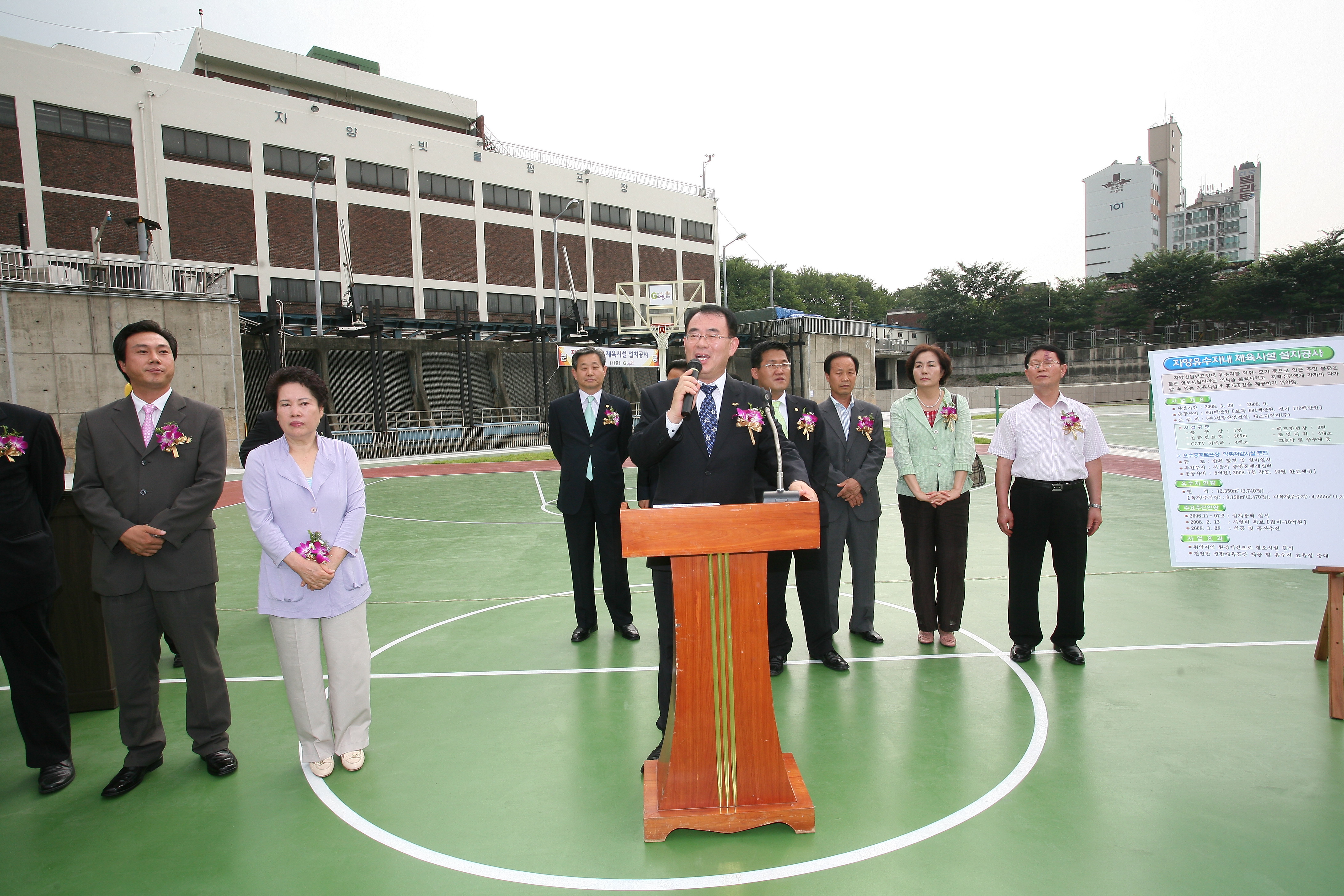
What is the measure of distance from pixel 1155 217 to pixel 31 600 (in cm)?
11229

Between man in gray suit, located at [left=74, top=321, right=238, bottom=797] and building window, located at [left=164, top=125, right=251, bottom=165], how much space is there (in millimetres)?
30983

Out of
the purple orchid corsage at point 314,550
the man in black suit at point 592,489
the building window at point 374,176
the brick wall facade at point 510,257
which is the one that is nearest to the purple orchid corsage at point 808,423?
the man in black suit at point 592,489

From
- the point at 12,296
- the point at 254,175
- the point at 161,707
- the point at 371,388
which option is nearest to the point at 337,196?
the point at 254,175

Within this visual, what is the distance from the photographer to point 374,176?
32.1 meters

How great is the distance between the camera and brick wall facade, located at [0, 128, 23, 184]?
24125 mm

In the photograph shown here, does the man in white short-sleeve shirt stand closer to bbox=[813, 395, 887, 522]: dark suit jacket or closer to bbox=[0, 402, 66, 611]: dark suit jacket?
bbox=[813, 395, 887, 522]: dark suit jacket

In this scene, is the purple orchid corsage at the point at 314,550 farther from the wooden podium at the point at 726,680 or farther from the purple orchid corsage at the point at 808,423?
the purple orchid corsage at the point at 808,423

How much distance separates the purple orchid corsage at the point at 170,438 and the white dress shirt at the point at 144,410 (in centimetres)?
4

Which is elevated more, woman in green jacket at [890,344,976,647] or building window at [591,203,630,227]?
building window at [591,203,630,227]

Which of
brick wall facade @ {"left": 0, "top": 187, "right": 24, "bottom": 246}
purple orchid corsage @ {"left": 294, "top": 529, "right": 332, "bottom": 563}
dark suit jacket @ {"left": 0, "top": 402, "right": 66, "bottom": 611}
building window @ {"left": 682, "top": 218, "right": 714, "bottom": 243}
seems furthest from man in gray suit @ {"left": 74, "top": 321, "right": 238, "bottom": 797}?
building window @ {"left": 682, "top": 218, "right": 714, "bottom": 243}

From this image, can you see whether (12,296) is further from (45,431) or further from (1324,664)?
(1324,664)

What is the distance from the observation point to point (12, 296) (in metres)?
16.0

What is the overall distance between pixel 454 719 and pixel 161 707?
1853 mm

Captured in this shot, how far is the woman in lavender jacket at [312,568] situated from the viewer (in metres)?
3.22
